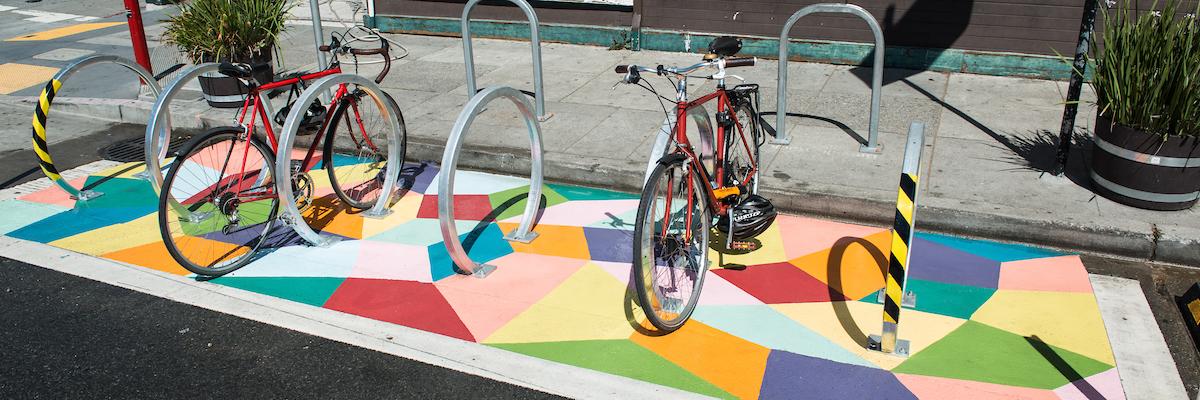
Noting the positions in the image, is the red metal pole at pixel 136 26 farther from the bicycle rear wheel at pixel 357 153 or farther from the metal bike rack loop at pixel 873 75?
the metal bike rack loop at pixel 873 75

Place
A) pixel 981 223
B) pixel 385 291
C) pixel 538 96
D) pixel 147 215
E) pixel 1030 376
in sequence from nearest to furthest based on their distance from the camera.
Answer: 1. pixel 1030 376
2. pixel 385 291
3. pixel 981 223
4. pixel 147 215
5. pixel 538 96

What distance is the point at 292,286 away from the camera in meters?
5.52

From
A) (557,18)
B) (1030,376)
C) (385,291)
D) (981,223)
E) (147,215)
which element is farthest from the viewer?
(557,18)

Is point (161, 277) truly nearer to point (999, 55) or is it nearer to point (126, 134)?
point (126, 134)

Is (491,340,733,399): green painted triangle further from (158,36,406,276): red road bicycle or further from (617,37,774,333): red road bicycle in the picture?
(158,36,406,276): red road bicycle

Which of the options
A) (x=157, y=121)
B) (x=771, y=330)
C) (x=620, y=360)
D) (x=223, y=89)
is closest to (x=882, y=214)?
(x=771, y=330)

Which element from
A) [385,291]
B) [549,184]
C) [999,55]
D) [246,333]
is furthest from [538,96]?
[999,55]

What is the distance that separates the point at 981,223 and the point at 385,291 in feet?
12.7

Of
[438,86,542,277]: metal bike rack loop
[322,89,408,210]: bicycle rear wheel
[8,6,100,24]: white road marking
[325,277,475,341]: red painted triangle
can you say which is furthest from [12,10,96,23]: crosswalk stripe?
[325,277,475,341]: red painted triangle

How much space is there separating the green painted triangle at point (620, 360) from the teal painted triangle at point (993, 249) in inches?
94.4

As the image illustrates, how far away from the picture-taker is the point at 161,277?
18.5 feet

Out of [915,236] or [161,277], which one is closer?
[161,277]

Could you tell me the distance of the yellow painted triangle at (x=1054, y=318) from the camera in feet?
15.3

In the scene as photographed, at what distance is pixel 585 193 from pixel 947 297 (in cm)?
285
